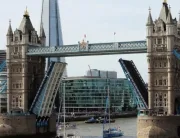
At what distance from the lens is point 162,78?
2707 inches

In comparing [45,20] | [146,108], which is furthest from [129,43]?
[45,20]

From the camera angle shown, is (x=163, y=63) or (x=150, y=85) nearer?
(x=163, y=63)

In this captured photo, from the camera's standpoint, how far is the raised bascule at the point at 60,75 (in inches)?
2660

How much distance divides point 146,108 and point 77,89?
7873cm

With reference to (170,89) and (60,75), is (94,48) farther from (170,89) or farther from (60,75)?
(170,89)

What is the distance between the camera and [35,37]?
81.5 metres

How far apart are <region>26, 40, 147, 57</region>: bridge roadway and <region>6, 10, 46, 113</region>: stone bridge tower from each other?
65.2 inches

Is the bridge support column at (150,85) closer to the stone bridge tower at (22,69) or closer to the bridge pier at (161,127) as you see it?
the bridge pier at (161,127)

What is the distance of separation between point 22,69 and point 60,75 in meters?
5.69

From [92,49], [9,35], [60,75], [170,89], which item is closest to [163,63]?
[170,89]

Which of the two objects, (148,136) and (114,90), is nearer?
(148,136)

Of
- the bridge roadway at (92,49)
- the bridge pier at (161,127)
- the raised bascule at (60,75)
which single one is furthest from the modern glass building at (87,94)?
the bridge pier at (161,127)

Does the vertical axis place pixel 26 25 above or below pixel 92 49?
above

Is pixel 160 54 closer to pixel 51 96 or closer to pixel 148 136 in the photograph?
pixel 148 136
